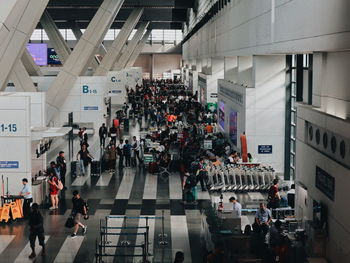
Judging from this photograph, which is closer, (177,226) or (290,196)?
(177,226)

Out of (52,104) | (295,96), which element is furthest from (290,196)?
(52,104)

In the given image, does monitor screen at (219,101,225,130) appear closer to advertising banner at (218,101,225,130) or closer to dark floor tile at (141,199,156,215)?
advertising banner at (218,101,225,130)

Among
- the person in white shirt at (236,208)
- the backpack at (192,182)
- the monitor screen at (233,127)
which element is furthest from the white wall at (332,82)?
the monitor screen at (233,127)

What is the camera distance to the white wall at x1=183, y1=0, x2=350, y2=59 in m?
14.7

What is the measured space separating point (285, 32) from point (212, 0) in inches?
1103

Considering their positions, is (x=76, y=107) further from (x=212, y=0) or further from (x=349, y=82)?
(x=349, y=82)

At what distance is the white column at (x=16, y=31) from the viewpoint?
790 inches

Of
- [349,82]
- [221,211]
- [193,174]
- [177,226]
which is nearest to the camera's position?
[349,82]

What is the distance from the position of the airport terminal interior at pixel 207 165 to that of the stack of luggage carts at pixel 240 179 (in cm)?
6

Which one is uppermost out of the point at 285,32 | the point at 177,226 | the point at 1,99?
the point at 285,32

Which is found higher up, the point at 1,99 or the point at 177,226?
the point at 1,99

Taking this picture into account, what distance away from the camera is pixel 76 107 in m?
35.1

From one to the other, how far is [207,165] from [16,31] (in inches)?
321

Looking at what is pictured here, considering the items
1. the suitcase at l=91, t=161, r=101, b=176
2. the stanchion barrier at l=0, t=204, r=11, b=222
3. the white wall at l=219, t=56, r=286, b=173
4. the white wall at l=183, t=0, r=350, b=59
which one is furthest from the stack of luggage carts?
the stanchion barrier at l=0, t=204, r=11, b=222
